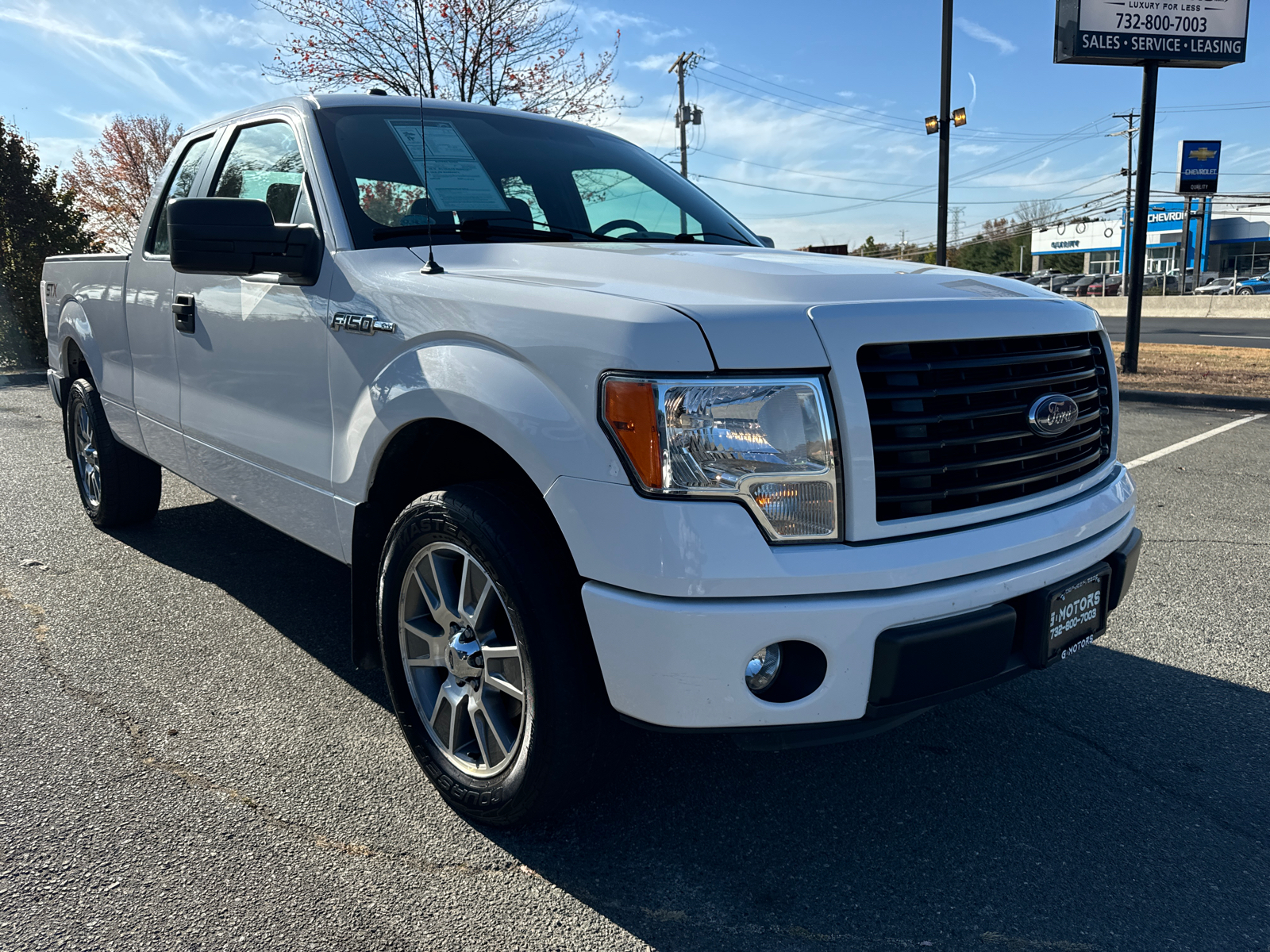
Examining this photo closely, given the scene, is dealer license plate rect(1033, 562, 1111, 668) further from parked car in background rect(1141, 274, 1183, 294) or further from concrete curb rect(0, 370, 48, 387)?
parked car in background rect(1141, 274, 1183, 294)

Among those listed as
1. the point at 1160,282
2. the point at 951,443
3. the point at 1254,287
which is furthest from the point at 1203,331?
the point at 1160,282

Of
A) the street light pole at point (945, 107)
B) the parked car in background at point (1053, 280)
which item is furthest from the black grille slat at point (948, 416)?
the parked car in background at point (1053, 280)

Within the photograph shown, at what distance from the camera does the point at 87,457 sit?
521 centimetres

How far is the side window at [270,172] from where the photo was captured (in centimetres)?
321

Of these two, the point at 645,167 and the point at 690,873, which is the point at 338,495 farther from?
the point at 645,167

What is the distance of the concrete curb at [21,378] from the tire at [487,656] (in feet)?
43.2

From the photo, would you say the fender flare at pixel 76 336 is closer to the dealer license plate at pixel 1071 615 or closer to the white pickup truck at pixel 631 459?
the white pickup truck at pixel 631 459

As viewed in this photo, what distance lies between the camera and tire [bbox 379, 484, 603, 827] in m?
2.12

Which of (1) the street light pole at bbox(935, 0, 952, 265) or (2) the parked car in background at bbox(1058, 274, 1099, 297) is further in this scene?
(2) the parked car in background at bbox(1058, 274, 1099, 297)

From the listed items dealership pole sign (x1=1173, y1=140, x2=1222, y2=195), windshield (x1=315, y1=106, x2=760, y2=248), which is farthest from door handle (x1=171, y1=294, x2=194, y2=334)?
dealership pole sign (x1=1173, y1=140, x2=1222, y2=195)

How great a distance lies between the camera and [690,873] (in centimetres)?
225

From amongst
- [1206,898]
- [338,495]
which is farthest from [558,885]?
[1206,898]

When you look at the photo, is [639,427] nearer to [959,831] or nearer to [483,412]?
[483,412]

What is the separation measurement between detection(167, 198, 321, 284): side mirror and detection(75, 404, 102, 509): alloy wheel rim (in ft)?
8.65
